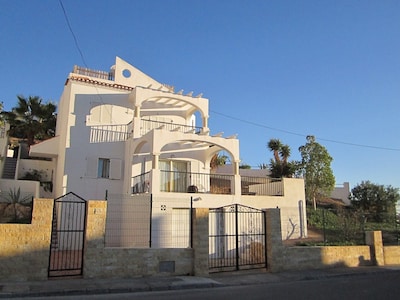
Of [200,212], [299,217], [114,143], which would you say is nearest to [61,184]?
[114,143]

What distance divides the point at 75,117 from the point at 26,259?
1078 centimetres

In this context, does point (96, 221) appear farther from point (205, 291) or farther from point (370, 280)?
point (370, 280)

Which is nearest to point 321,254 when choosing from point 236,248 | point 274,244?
point 274,244

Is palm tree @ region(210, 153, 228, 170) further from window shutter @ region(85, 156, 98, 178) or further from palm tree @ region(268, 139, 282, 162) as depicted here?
window shutter @ region(85, 156, 98, 178)

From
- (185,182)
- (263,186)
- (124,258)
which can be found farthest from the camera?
(263,186)

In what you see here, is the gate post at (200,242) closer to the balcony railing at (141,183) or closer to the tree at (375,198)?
the balcony railing at (141,183)

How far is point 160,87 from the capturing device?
2288 centimetres

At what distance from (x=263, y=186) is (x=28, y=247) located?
16.5m

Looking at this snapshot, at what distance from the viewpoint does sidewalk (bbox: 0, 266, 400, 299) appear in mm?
9445

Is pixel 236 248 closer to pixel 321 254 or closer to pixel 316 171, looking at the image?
pixel 321 254

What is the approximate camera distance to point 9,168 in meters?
24.8

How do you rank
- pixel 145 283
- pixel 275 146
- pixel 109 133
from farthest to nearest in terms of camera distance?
1. pixel 275 146
2. pixel 109 133
3. pixel 145 283

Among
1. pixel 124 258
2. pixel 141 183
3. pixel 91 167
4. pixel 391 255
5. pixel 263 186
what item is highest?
pixel 91 167

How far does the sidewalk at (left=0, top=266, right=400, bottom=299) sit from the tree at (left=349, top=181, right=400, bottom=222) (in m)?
18.3
